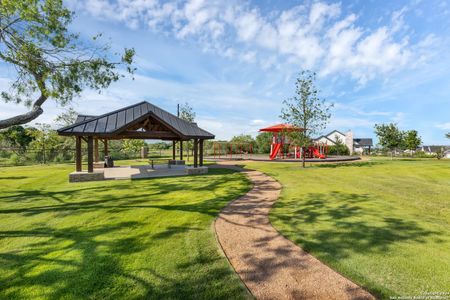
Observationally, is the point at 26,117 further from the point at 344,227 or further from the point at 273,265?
the point at 344,227

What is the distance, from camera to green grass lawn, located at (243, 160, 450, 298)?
329 cm

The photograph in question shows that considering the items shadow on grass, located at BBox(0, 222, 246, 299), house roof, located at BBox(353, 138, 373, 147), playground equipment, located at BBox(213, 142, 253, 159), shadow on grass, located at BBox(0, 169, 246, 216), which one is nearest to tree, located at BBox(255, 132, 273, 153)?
playground equipment, located at BBox(213, 142, 253, 159)

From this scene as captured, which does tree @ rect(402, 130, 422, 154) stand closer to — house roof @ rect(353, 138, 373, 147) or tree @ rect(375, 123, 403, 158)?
tree @ rect(375, 123, 403, 158)

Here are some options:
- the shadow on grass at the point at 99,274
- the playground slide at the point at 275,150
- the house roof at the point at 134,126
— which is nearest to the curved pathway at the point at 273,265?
the shadow on grass at the point at 99,274

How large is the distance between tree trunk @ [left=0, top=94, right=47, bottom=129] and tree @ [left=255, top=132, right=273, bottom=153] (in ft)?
119

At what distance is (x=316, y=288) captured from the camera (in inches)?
123

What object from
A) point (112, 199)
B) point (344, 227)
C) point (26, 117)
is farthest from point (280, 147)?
point (26, 117)

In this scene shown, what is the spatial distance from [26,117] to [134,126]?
6466 mm

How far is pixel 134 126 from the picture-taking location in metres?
13.4

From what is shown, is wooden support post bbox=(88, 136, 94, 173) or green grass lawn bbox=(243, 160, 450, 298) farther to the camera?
wooden support post bbox=(88, 136, 94, 173)

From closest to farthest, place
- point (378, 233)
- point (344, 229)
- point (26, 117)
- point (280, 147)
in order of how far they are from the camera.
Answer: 1. point (378, 233)
2. point (344, 229)
3. point (26, 117)
4. point (280, 147)

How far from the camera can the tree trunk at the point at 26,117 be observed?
21.2ft

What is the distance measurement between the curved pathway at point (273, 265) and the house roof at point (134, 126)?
8868 millimetres

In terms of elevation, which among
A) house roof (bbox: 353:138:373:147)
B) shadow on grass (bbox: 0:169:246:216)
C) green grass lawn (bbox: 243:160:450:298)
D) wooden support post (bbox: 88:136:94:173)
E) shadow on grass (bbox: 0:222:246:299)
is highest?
house roof (bbox: 353:138:373:147)
